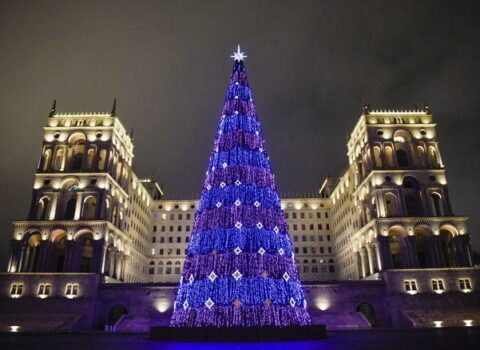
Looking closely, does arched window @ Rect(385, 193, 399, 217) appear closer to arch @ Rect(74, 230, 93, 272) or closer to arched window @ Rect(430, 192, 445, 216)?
arched window @ Rect(430, 192, 445, 216)

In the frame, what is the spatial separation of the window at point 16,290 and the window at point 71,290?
6.09m

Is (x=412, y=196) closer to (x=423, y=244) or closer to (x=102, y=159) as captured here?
(x=423, y=244)

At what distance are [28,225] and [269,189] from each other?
145 feet

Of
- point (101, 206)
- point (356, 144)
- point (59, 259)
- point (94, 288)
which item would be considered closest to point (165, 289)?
point (94, 288)

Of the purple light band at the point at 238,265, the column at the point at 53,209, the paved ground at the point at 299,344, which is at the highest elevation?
the column at the point at 53,209

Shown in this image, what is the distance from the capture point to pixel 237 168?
24.8 meters

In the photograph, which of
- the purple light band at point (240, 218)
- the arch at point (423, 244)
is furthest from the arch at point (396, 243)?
the purple light band at point (240, 218)

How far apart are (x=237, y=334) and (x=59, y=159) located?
5036 centimetres

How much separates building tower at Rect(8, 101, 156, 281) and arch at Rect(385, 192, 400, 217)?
1638 inches

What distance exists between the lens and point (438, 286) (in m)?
50.2

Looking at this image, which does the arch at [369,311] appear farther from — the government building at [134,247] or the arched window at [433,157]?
the arched window at [433,157]

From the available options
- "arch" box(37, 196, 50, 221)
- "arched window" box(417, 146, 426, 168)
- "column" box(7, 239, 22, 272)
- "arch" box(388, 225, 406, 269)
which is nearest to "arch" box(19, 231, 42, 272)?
"column" box(7, 239, 22, 272)

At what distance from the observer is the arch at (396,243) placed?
5404cm

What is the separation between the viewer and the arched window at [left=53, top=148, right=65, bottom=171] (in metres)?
59.8
